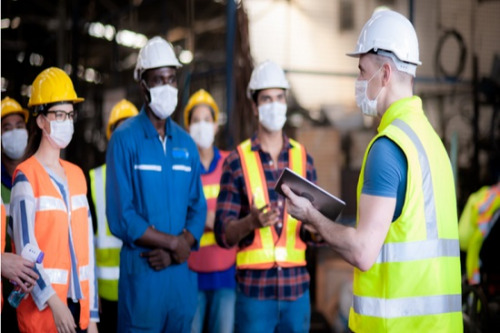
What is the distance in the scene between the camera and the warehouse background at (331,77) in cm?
679

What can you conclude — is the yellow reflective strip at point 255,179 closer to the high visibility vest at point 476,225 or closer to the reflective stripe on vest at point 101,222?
the reflective stripe on vest at point 101,222

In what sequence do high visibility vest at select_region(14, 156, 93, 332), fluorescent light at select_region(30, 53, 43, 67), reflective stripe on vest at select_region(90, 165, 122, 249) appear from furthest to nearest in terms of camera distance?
fluorescent light at select_region(30, 53, 43, 67) < reflective stripe on vest at select_region(90, 165, 122, 249) < high visibility vest at select_region(14, 156, 93, 332)

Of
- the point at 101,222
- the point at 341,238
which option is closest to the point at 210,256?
the point at 101,222

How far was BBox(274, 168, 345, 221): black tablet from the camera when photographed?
2.87 metres

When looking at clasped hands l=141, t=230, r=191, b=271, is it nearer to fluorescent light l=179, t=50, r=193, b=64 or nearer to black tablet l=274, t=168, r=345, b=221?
black tablet l=274, t=168, r=345, b=221

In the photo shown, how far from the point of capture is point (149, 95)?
3775mm

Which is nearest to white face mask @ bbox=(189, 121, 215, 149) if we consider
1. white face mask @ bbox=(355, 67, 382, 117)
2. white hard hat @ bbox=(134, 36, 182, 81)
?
white hard hat @ bbox=(134, 36, 182, 81)

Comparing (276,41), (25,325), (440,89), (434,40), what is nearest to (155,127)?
(25,325)

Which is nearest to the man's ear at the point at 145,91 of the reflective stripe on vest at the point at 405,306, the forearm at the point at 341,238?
the forearm at the point at 341,238

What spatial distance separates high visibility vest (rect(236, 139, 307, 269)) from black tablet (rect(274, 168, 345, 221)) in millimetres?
906

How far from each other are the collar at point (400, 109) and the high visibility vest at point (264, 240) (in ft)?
4.28

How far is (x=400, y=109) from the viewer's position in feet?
8.56

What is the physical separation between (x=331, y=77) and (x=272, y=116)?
5938mm

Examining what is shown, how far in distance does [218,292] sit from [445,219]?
2.42 m
